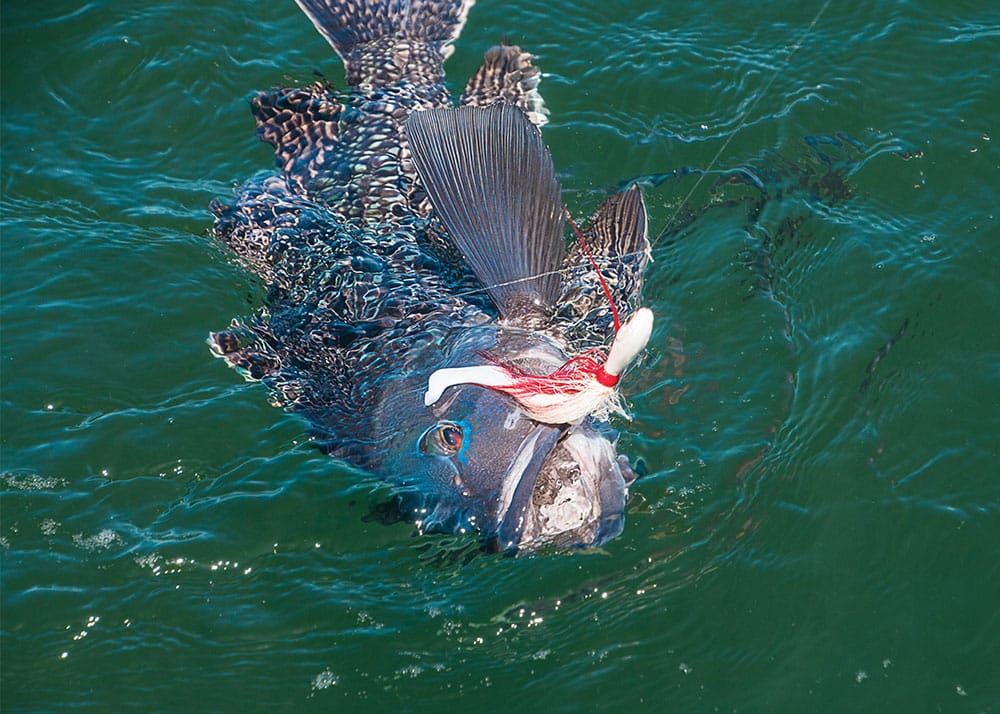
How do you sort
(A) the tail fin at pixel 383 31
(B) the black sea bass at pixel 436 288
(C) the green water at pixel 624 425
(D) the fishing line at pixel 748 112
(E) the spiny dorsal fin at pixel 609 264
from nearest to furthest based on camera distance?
(B) the black sea bass at pixel 436 288
(C) the green water at pixel 624 425
(E) the spiny dorsal fin at pixel 609 264
(D) the fishing line at pixel 748 112
(A) the tail fin at pixel 383 31

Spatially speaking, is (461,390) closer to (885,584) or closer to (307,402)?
(307,402)

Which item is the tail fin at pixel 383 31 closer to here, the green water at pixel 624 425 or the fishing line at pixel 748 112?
the green water at pixel 624 425

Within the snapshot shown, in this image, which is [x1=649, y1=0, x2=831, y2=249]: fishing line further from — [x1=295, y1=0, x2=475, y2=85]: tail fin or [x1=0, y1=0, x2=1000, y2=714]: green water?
[x1=295, y1=0, x2=475, y2=85]: tail fin

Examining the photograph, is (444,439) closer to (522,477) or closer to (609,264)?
(522,477)

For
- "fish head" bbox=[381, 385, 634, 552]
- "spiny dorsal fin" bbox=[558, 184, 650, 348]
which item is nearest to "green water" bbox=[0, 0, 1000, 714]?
"spiny dorsal fin" bbox=[558, 184, 650, 348]

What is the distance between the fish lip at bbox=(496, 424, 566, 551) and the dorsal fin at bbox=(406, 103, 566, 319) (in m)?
1.37

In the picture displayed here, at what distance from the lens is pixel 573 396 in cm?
351

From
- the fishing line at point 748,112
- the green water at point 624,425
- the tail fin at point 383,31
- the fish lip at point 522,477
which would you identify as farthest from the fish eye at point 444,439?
the tail fin at point 383,31

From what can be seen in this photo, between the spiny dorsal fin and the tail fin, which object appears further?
the tail fin

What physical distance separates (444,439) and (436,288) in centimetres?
132

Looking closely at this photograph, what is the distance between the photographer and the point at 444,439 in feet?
14.0

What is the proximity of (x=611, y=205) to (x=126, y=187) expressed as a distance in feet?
10.8

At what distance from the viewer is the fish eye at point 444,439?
4.21 meters

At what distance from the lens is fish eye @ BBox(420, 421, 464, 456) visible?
4.21 m
